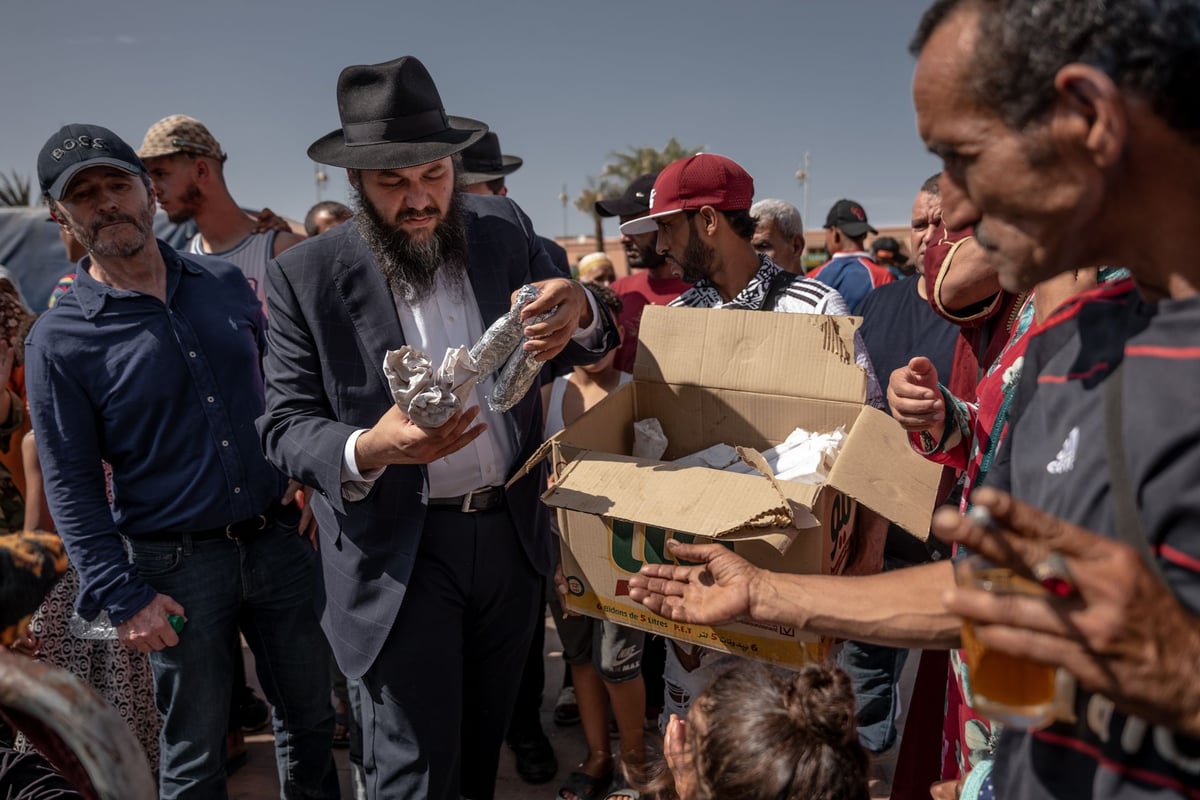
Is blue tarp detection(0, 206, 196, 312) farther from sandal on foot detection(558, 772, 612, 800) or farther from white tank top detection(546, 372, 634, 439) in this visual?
sandal on foot detection(558, 772, 612, 800)

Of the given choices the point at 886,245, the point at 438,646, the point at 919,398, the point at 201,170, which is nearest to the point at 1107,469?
the point at 919,398

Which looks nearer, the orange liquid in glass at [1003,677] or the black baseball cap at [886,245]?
the orange liquid in glass at [1003,677]

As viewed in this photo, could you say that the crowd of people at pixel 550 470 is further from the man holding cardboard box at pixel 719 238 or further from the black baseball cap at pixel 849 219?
the black baseball cap at pixel 849 219

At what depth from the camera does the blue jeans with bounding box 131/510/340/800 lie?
2340 mm

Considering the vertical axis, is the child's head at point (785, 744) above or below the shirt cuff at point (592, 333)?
below

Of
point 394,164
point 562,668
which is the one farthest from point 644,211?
point 562,668

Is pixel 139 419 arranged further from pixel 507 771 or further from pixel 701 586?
pixel 507 771

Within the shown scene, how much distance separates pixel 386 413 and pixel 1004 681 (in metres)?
1.52

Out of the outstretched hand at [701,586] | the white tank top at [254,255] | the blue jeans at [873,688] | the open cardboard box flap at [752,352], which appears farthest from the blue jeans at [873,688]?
the white tank top at [254,255]

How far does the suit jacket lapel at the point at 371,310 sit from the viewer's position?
6.69 feet

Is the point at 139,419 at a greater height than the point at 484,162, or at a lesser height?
lesser

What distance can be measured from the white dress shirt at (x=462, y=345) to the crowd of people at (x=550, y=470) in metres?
0.01

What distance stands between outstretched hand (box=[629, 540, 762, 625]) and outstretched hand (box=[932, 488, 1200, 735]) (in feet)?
1.83

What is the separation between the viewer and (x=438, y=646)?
2.08 meters
